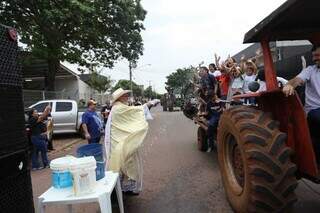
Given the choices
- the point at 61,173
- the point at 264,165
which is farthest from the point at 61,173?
the point at 264,165

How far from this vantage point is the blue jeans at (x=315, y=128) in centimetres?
455

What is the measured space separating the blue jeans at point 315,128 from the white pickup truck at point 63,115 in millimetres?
13883

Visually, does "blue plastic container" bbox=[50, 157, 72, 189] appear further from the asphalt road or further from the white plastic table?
the asphalt road

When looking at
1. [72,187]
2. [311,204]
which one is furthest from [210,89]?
[72,187]

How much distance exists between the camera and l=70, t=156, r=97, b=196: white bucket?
414 centimetres

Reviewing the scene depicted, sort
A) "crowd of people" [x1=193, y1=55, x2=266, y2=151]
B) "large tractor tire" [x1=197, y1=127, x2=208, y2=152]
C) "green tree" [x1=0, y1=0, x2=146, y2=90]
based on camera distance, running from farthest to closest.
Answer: "green tree" [x1=0, y1=0, x2=146, y2=90] < "large tractor tire" [x1=197, y1=127, x2=208, y2=152] < "crowd of people" [x1=193, y1=55, x2=266, y2=151]

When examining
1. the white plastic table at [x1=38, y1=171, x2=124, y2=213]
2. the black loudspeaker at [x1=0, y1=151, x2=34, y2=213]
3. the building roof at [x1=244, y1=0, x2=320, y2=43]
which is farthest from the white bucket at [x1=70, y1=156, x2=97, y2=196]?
the building roof at [x1=244, y1=0, x2=320, y2=43]

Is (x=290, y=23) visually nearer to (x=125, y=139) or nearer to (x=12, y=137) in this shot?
(x=125, y=139)

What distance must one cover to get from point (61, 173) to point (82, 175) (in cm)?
26

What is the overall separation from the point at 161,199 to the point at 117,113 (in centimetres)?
150

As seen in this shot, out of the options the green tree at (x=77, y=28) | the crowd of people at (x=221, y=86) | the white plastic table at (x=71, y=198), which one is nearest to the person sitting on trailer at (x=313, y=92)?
the white plastic table at (x=71, y=198)

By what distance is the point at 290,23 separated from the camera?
4730 mm

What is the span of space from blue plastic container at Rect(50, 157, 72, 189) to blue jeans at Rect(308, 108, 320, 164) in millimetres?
2605

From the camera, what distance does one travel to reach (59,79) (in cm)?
4041
